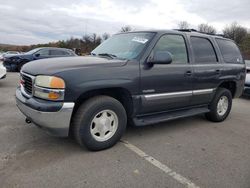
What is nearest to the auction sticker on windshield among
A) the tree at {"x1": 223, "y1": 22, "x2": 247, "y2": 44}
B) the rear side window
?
the rear side window

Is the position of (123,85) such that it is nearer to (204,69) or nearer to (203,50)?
(204,69)

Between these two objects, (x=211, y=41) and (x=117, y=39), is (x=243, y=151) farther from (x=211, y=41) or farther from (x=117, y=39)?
(x=117, y=39)

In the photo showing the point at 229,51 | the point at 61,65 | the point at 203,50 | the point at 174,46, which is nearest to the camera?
the point at 61,65

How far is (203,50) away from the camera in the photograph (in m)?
4.83

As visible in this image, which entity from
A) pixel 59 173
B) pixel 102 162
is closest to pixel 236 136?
pixel 102 162

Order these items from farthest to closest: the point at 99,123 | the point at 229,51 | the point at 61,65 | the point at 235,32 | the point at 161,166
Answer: the point at 235,32
the point at 229,51
the point at 99,123
the point at 61,65
the point at 161,166

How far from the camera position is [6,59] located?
14117mm

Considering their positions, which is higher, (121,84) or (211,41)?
(211,41)

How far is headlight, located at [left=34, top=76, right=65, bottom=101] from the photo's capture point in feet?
9.86

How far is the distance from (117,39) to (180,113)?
1832 millimetres

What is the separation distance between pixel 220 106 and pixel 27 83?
4.03 metres

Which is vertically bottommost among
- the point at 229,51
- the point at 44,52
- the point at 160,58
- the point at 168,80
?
the point at 168,80

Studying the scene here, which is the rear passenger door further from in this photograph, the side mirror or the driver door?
the side mirror

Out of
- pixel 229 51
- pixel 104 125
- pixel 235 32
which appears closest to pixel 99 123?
pixel 104 125
